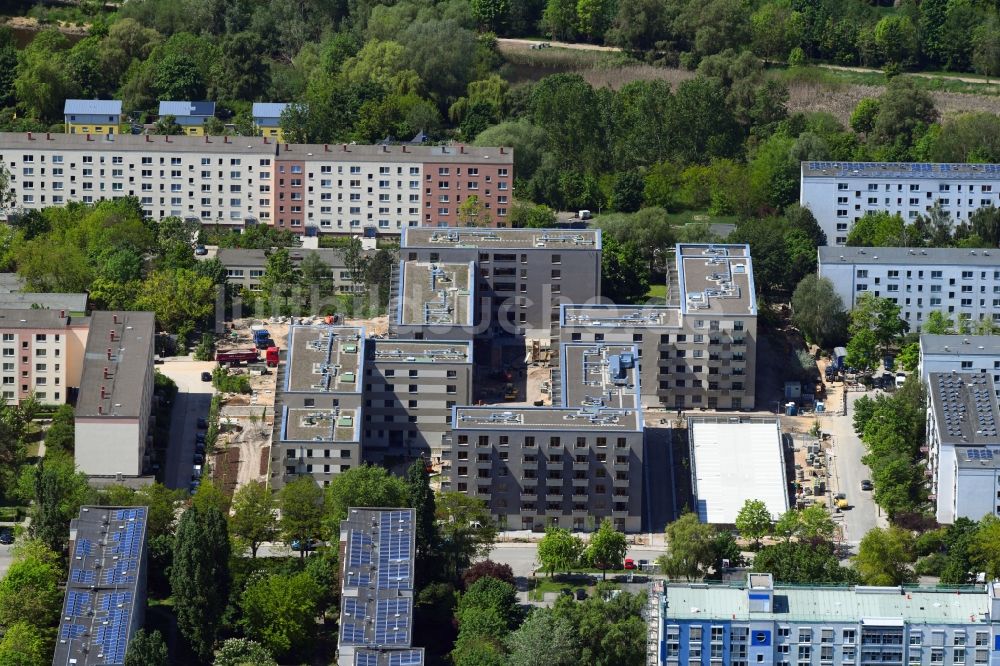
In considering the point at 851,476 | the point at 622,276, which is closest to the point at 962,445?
the point at 851,476

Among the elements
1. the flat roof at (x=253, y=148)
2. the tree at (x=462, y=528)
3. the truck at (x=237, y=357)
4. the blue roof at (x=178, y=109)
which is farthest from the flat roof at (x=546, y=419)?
the blue roof at (x=178, y=109)

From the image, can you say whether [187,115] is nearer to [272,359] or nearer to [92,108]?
[92,108]

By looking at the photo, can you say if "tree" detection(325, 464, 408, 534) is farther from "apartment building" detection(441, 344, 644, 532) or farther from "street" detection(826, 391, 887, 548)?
"street" detection(826, 391, 887, 548)

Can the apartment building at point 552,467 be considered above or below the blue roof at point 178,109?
below

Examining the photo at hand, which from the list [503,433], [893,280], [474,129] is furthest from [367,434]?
[474,129]

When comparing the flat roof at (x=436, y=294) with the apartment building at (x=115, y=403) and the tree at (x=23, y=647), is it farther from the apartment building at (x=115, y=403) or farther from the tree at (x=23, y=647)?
the tree at (x=23, y=647)

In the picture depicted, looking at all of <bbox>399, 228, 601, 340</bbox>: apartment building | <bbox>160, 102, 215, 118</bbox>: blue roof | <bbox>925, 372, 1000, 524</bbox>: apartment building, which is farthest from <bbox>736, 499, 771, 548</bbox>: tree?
<bbox>160, 102, 215, 118</bbox>: blue roof
